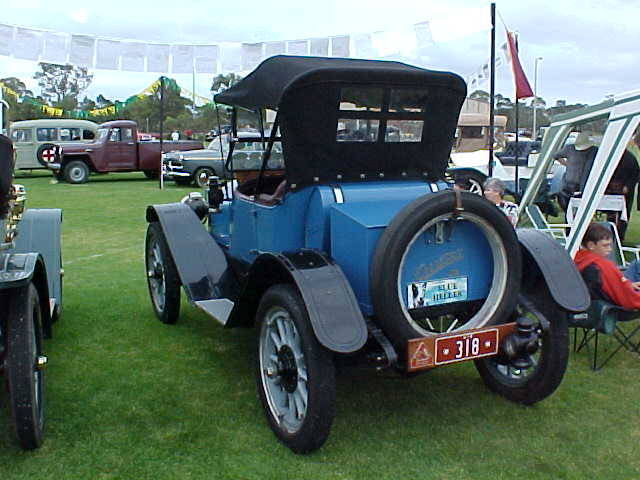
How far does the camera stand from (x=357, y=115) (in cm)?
384

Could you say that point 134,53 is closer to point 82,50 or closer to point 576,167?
point 82,50

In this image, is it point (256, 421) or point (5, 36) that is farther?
point (5, 36)

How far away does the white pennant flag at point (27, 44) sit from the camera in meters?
13.6

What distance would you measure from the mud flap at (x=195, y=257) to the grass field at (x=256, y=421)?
19.0 inches

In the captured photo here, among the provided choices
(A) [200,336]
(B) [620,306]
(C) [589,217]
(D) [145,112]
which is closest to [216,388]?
(A) [200,336]

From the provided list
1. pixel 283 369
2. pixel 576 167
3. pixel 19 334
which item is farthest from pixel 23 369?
pixel 576 167

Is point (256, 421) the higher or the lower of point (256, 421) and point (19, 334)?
the lower

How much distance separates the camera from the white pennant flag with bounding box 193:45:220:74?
49.6 feet

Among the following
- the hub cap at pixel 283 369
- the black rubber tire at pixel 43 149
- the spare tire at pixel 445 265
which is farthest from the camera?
the black rubber tire at pixel 43 149

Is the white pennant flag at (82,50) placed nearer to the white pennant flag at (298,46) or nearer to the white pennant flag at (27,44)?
the white pennant flag at (27,44)

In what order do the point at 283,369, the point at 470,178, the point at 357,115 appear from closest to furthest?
the point at 283,369
the point at 357,115
the point at 470,178

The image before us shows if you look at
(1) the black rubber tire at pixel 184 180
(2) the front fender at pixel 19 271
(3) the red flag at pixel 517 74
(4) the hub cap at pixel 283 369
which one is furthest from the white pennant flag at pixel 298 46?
(4) the hub cap at pixel 283 369

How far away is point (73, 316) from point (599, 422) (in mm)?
4253

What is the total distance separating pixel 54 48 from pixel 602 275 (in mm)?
13140
